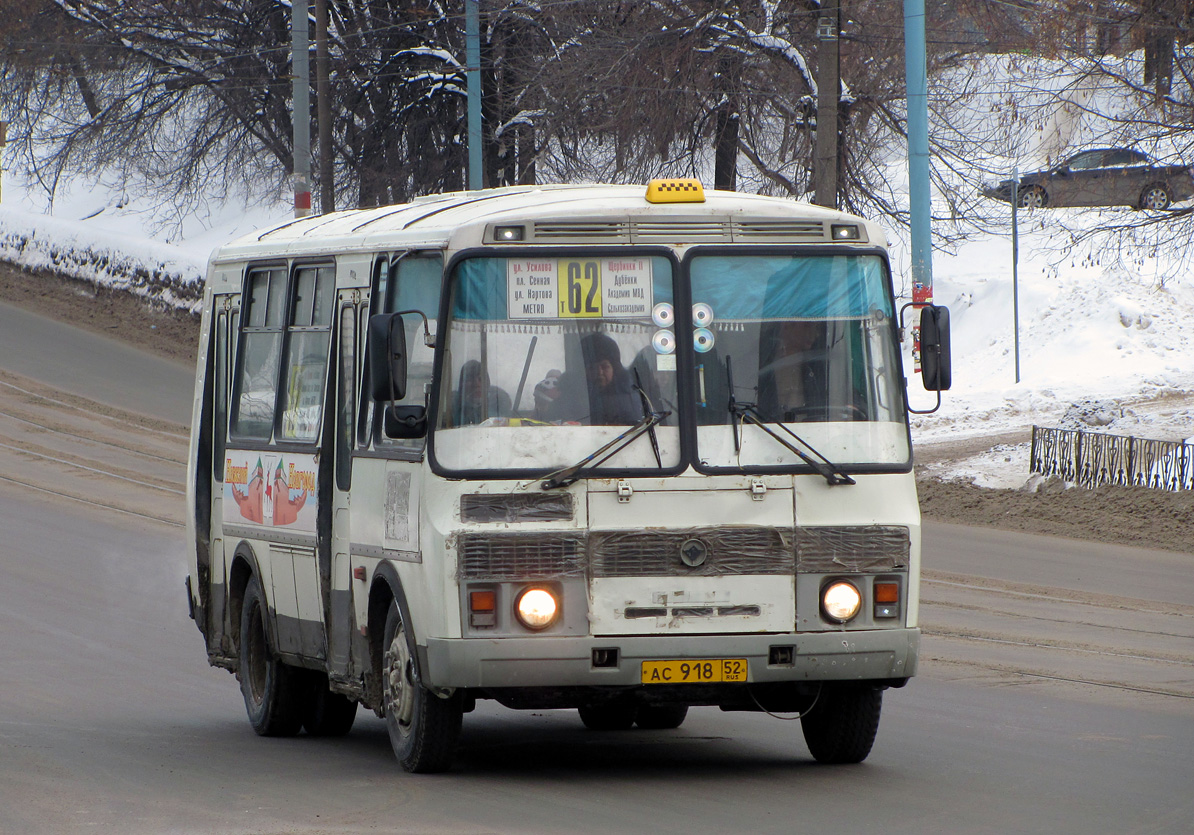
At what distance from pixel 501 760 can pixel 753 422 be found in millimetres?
2117

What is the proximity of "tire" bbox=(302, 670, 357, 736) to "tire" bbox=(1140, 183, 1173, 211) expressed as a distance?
51.6ft

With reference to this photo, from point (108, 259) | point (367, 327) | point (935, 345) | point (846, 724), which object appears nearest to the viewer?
point (935, 345)

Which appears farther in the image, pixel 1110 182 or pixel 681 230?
pixel 1110 182

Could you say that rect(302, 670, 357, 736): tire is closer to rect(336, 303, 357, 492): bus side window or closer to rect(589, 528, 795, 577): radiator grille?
rect(336, 303, 357, 492): bus side window

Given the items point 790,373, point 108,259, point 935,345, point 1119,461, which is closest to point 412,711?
point 790,373

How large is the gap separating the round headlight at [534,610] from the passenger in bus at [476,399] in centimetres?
75

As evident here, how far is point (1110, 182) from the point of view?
31.5 metres

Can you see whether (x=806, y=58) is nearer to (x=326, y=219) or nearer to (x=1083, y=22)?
(x=1083, y=22)

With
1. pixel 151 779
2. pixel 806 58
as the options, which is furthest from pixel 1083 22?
pixel 151 779

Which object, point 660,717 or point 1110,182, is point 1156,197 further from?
point 660,717

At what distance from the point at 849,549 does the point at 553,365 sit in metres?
1.45

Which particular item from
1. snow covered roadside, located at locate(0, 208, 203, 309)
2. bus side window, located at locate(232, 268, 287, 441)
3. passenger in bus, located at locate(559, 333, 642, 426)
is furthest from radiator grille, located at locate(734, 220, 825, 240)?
snow covered roadside, located at locate(0, 208, 203, 309)

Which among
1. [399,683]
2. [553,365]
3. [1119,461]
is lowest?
[399,683]

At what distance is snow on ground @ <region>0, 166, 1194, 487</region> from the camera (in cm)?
2513
